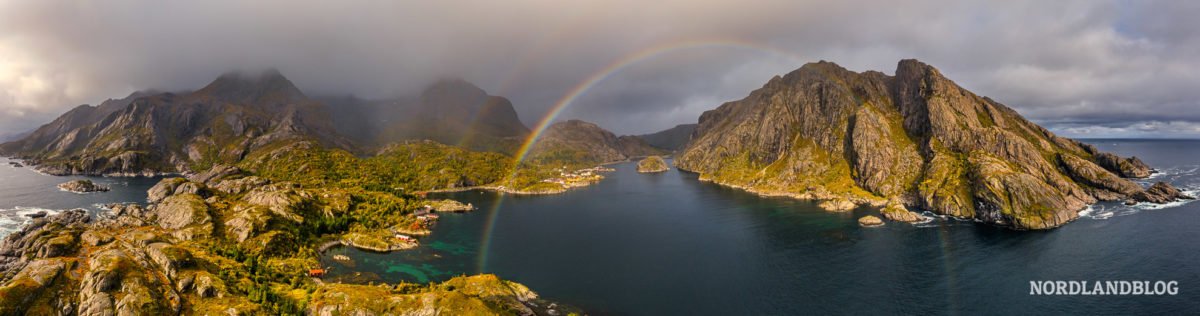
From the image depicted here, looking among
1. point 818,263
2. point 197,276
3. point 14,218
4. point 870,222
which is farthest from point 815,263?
point 14,218

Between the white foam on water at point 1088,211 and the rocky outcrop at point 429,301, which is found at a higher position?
the white foam on water at point 1088,211

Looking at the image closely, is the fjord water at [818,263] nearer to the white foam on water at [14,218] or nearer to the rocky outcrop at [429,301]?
the rocky outcrop at [429,301]

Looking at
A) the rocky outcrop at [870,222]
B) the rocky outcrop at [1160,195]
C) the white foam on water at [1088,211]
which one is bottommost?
the rocky outcrop at [870,222]

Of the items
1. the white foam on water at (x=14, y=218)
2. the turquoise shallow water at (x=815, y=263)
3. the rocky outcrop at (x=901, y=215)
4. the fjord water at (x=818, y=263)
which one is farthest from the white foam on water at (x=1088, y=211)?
the white foam on water at (x=14, y=218)

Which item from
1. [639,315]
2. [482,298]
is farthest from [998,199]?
[482,298]

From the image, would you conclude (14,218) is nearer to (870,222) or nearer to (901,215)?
(870,222)

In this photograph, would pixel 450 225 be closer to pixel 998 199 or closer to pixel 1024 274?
pixel 1024 274
